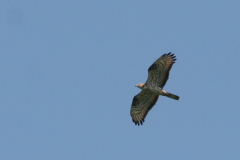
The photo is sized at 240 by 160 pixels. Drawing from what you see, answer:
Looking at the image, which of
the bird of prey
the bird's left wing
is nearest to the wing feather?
the bird of prey

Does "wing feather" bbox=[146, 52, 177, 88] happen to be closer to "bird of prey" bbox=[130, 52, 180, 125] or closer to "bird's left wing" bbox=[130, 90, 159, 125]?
"bird of prey" bbox=[130, 52, 180, 125]

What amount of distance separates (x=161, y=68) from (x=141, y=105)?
2222mm

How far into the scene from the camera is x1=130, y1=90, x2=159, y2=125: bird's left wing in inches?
914

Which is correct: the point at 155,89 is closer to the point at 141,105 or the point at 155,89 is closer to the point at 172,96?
the point at 172,96

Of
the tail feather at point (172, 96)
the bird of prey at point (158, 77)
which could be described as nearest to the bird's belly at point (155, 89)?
the bird of prey at point (158, 77)

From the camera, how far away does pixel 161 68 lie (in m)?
22.3

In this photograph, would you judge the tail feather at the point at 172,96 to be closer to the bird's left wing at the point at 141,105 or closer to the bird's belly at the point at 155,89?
the bird's belly at the point at 155,89

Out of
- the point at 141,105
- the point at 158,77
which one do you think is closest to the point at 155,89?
the point at 158,77

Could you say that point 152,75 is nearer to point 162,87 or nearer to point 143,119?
point 162,87

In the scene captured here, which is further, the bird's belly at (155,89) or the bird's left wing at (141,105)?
the bird's left wing at (141,105)

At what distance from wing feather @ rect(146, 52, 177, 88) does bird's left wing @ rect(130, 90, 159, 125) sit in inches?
37.1

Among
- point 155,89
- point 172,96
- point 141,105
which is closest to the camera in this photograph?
point 172,96

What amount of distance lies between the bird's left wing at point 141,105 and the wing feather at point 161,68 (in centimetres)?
94

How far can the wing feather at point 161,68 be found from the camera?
22203 mm
